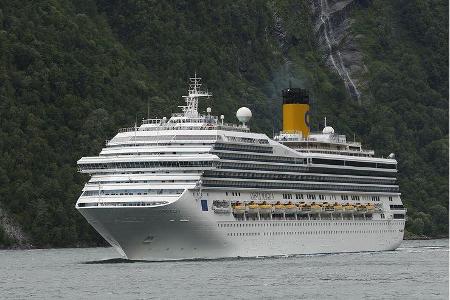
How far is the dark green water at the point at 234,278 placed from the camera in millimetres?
106562

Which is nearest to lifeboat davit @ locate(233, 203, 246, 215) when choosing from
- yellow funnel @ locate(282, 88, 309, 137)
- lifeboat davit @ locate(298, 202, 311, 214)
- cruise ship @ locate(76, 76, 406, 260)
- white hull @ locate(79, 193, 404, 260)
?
cruise ship @ locate(76, 76, 406, 260)

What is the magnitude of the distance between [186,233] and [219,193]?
639 cm

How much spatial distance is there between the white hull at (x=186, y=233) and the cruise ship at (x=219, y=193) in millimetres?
82

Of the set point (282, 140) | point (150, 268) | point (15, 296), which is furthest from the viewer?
point (282, 140)

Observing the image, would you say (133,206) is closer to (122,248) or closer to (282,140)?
(122,248)

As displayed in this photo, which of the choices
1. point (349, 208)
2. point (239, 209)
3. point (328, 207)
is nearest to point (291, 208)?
point (328, 207)

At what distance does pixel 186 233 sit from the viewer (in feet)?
431

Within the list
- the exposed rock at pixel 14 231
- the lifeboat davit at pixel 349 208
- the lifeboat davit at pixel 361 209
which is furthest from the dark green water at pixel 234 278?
the exposed rock at pixel 14 231

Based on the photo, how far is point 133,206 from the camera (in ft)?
423

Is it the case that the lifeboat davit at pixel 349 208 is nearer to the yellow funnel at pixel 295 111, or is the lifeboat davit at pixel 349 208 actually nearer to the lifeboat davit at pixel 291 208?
the lifeboat davit at pixel 291 208

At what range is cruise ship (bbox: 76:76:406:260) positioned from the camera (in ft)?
430

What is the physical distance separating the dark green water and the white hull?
1616mm

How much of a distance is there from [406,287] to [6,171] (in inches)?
3522

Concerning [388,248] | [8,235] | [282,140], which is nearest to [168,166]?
[282,140]
